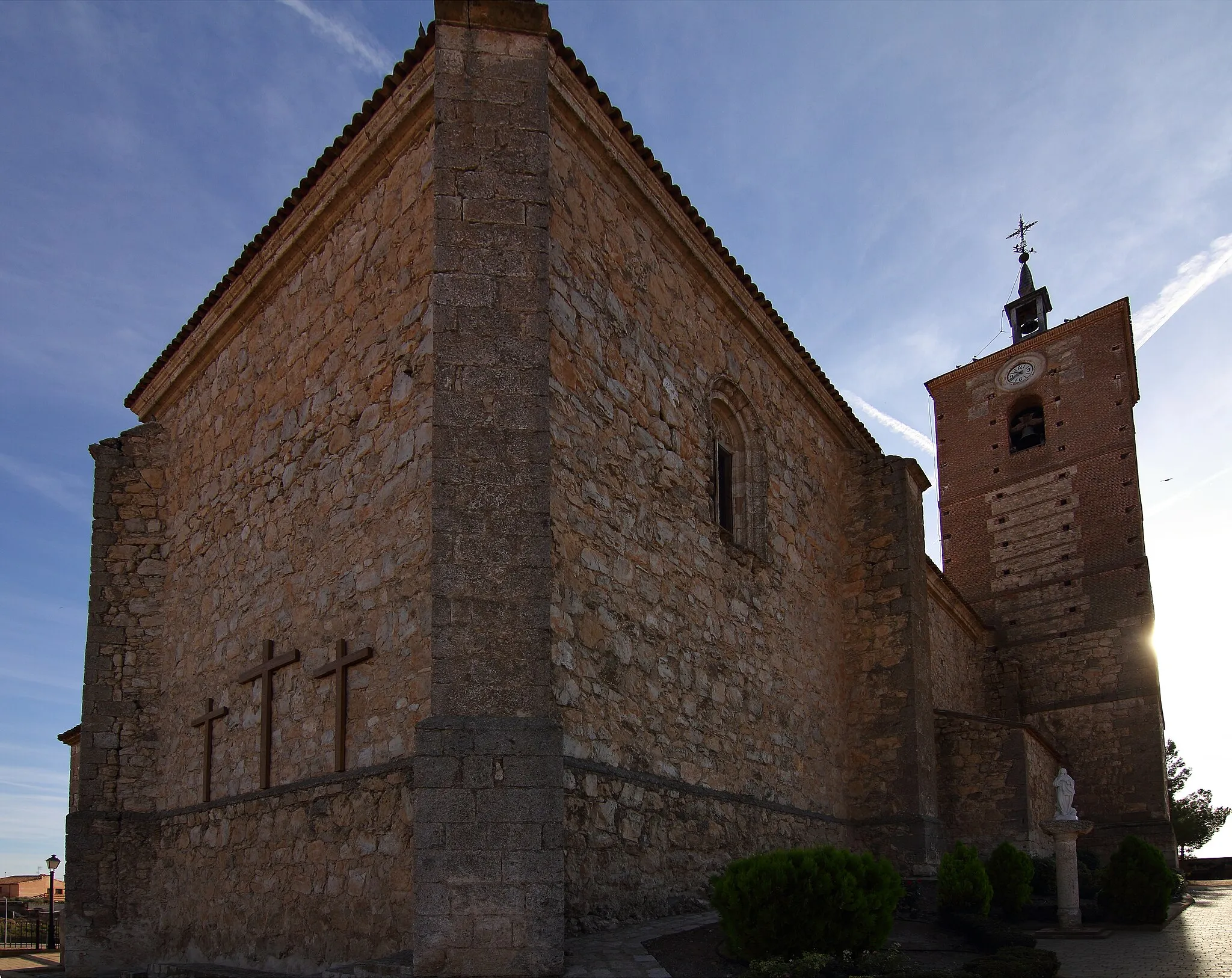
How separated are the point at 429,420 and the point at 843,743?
24.8 ft

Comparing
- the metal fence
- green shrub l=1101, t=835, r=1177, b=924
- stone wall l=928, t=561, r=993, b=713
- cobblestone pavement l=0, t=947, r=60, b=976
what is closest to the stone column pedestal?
green shrub l=1101, t=835, r=1177, b=924

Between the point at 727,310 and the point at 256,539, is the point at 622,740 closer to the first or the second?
the point at 256,539

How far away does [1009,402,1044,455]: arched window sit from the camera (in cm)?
2477

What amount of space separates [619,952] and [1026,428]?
69.4ft

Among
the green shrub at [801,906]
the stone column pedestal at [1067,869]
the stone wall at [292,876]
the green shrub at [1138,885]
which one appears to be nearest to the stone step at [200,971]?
the stone wall at [292,876]

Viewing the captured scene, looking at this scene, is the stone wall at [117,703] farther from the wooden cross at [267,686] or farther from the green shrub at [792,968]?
the green shrub at [792,968]

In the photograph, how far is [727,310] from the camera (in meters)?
11.8

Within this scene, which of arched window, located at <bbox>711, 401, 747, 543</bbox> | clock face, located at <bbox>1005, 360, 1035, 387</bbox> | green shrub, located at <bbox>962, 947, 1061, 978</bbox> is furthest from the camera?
clock face, located at <bbox>1005, 360, 1035, 387</bbox>

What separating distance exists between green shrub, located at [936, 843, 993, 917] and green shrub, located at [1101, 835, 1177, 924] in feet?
6.21

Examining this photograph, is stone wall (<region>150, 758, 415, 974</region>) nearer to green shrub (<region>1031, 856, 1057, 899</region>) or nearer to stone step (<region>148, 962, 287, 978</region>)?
stone step (<region>148, 962, 287, 978</region>)

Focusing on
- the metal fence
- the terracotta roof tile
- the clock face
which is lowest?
the metal fence

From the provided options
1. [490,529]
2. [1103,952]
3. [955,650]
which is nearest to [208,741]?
[490,529]

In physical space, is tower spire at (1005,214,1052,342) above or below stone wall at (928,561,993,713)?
above

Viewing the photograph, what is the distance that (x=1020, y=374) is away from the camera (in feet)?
83.5
